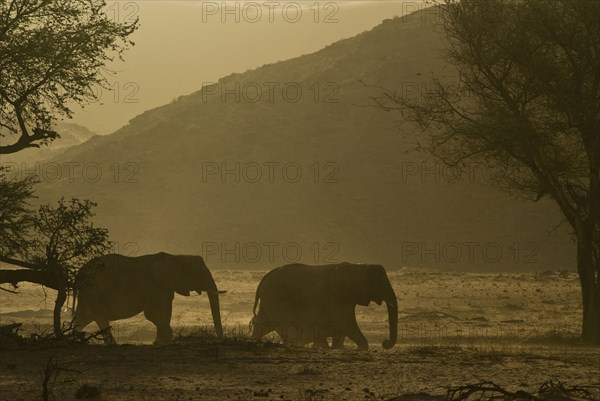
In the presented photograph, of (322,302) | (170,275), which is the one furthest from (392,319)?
(170,275)

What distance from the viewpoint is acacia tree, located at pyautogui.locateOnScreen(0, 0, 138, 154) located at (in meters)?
A: 19.2

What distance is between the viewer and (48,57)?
19453 millimetres

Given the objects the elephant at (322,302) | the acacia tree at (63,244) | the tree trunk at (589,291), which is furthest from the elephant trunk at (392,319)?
the acacia tree at (63,244)

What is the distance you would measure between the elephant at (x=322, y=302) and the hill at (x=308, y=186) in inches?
1730

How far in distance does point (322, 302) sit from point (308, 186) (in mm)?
59244

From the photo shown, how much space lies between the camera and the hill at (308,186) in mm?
74312

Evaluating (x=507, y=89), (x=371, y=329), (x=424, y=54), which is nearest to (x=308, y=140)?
(x=424, y=54)

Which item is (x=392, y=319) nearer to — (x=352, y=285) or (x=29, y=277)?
(x=352, y=285)

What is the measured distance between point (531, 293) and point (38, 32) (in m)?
29.9

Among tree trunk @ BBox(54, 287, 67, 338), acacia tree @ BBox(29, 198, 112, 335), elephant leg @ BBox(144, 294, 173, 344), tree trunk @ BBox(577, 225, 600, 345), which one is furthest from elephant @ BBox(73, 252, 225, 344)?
tree trunk @ BBox(577, 225, 600, 345)

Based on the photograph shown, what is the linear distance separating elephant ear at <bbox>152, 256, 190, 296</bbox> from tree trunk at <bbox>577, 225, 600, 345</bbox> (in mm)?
8716

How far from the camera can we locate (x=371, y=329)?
102 feet

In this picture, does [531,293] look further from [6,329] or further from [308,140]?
[308,140]

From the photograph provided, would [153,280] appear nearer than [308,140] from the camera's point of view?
Yes
